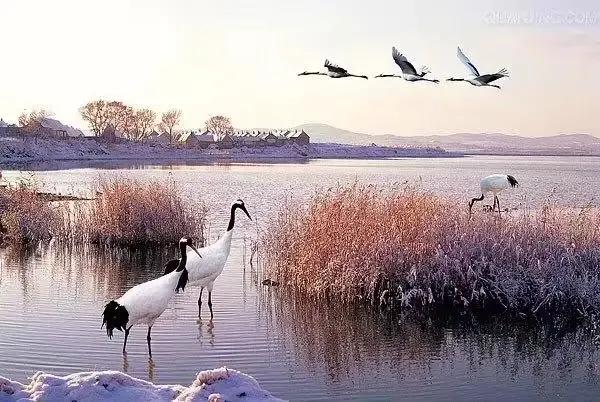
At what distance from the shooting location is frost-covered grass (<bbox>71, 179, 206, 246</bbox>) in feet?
69.1

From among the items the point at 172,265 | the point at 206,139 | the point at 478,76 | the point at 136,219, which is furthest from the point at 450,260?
the point at 206,139

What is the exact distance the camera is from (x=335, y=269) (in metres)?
14.8

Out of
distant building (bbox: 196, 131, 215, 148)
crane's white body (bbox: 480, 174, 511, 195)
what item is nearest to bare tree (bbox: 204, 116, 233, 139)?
distant building (bbox: 196, 131, 215, 148)

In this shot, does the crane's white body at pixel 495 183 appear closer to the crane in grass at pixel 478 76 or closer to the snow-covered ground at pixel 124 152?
the crane in grass at pixel 478 76

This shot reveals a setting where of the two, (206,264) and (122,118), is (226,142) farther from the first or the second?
(206,264)

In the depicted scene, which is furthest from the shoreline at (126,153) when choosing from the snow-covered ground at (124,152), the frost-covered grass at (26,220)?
the frost-covered grass at (26,220)

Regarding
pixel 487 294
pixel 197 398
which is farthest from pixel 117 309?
pixel 487 294

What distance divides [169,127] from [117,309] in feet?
507

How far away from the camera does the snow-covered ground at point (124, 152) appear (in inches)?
3723

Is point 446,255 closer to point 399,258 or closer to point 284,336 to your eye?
point 399,258

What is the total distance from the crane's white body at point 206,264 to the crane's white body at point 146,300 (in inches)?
84.4

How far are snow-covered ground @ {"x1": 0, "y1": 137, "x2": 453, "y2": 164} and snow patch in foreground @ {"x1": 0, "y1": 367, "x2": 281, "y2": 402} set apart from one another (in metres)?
78.2

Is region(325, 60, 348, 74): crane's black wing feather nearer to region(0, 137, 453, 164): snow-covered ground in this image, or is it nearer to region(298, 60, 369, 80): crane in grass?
region(298, 60, 369, 80): crane in grass

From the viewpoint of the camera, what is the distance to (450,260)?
14016 mm
